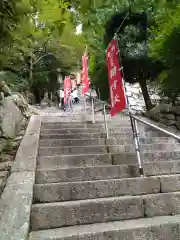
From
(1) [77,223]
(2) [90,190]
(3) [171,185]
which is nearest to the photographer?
(1) [77,223]

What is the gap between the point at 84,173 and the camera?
351cm

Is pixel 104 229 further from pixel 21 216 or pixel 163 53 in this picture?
pixel 163 53

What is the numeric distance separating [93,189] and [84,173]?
1.53 feet

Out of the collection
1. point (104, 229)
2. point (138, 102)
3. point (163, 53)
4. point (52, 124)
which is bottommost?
point (104, 229)

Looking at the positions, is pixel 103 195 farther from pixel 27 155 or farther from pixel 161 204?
pixel 27 155

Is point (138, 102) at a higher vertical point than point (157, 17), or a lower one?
lower

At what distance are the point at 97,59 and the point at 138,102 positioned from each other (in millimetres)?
4063

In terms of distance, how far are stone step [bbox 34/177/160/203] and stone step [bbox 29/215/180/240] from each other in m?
0.47

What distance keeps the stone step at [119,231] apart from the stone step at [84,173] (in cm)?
91

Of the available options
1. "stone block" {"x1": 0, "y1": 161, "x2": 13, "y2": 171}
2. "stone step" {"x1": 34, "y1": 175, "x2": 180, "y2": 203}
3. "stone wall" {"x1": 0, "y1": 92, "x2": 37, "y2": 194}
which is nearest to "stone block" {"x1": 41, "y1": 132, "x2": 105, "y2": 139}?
"stone wall" {"x1": 0, "y1": 92, "x2": 37, "y2": 194}

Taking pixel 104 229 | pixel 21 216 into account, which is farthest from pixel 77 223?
pixel 21 216

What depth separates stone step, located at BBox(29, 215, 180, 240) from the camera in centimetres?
235

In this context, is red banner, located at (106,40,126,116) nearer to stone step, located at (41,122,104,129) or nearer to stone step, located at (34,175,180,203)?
stone step, located at (34,175,180,203)

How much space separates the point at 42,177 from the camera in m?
3.41
